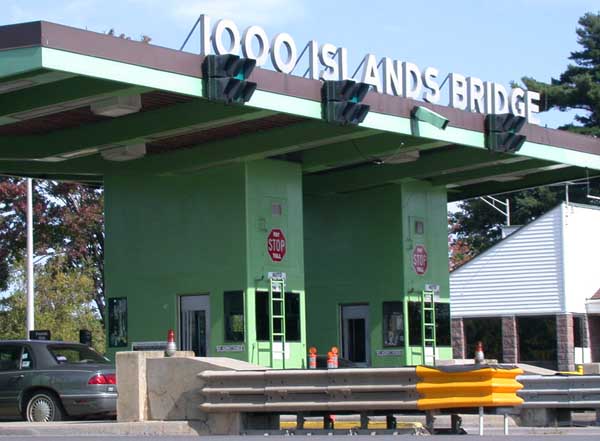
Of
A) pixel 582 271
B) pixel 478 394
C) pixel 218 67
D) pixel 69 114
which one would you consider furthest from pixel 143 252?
pixel 582 271

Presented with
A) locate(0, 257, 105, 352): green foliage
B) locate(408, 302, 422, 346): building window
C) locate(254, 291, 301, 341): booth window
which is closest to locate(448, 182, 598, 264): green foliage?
locate(0, 257, 105, 352): green foliage

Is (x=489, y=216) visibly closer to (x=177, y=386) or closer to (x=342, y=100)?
(x=342, y=100)

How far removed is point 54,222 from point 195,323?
22.8 m

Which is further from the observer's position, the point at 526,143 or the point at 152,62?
the point at 526,143

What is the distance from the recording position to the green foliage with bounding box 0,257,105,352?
4566 centimetres

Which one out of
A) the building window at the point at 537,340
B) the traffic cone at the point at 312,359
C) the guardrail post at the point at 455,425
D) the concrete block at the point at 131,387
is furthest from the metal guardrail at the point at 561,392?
the building window at the point at 537,340

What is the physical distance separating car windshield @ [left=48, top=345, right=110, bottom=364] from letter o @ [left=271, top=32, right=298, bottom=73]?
654 cm

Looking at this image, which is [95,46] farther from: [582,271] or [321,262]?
[582,271]

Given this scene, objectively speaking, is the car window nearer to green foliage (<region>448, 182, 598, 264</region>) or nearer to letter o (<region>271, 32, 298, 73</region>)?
letter o (<region>271, 32, 298, 73</region>)

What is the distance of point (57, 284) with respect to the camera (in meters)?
46.5

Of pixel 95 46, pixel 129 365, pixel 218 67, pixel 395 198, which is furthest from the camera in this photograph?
pixel 395 198

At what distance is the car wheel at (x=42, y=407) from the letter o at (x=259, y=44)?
730cm

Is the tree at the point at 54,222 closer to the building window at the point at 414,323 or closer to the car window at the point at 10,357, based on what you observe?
the building window at the point at 414,323

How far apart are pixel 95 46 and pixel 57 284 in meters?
27.2
